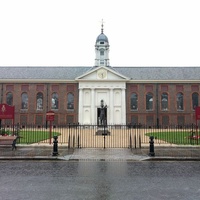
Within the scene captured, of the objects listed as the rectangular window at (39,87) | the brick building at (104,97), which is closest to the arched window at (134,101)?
the brick building at (104,97)

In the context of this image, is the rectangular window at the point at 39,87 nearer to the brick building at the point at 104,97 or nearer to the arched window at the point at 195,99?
the brick building at the point at 104,97

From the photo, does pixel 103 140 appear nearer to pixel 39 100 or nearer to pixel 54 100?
pixel 54 100

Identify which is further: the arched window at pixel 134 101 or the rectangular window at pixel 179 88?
the rectangular window at pixel 179 88

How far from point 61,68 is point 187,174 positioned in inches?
1682

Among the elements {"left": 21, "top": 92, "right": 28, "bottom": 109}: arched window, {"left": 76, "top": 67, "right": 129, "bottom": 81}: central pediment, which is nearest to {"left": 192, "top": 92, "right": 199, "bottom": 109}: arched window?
{"left": 76, "top": 67, "right": 129, "bottom": 81}: central pediment

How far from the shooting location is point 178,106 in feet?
145

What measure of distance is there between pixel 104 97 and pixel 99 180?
3635cm

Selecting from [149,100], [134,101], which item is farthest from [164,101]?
[134,101]

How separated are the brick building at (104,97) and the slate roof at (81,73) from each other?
25.1 inches

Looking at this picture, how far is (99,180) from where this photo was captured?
771 cm

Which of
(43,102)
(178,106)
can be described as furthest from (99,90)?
(178,106)

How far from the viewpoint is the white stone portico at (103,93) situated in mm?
43250
